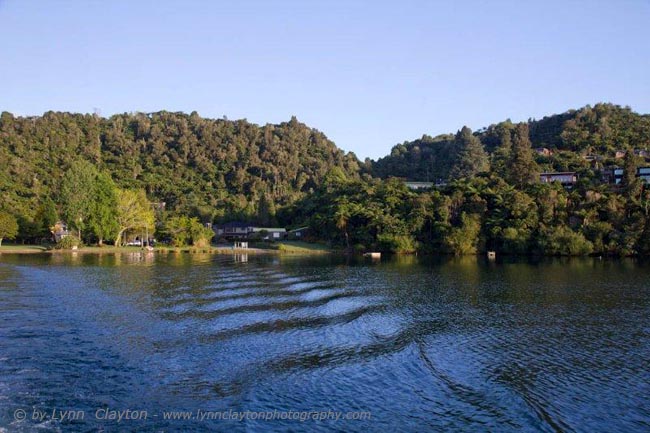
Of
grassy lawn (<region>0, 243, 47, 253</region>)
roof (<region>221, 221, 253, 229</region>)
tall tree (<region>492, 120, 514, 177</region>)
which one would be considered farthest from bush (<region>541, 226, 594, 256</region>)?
grassy lawn (<region>0, 243, 47, 253</region>)

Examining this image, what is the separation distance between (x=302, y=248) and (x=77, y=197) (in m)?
39.9

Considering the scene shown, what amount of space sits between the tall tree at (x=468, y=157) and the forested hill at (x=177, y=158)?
4001 centimetres

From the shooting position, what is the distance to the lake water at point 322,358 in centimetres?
1447

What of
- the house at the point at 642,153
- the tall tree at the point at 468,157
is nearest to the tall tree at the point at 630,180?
the house at the point at 642,153

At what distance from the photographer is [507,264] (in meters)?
62.8

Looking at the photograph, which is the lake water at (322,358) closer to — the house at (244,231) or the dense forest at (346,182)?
the dense forest at (346,182)

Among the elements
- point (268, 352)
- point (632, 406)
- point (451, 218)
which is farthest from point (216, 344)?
point (451, 218)

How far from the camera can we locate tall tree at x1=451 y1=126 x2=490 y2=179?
145 metres

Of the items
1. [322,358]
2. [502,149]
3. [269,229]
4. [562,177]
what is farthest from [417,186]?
[322,358]

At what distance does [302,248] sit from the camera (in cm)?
9081

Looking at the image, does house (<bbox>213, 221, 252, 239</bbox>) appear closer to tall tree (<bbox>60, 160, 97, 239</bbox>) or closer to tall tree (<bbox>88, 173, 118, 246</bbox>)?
tall tree (<bbox>88, 173, 118, 246</bbox>)

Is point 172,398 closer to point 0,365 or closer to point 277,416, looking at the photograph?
point 277,416

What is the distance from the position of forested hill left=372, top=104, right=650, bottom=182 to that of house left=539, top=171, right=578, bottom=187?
20.0ft

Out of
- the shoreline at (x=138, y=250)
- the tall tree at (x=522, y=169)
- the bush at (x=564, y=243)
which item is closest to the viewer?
the bush at (x=564, y=243)
